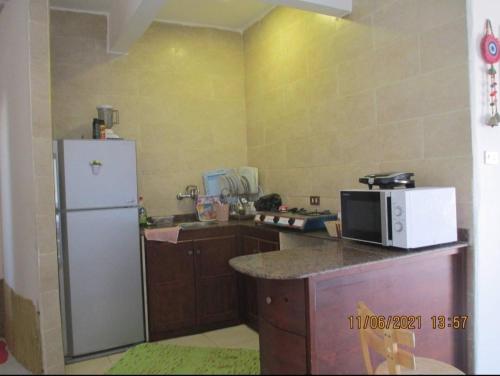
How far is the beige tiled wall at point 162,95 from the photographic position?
12.0 feet

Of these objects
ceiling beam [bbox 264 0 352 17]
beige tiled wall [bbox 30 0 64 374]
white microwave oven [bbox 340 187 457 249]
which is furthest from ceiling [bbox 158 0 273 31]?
white microwave oven [bbox 340 187 457 249]

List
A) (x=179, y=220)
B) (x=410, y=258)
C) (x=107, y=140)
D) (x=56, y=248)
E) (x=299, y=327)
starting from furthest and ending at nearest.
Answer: (x=179, y=220)
(x=107, y=140)
(x=56, y=248)
(x=410, y=258)
(x=299, y=327)

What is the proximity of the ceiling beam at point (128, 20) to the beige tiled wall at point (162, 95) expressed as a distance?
0.17 metres

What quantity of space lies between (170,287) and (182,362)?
8.27ft

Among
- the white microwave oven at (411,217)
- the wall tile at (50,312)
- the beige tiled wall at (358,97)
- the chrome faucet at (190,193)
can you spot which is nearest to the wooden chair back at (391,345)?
the white microwave oven at (411,217)

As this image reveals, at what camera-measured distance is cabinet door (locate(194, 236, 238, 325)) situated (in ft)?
11.3

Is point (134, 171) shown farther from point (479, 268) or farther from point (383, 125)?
point (479, 268)

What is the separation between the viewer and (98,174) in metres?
3.08

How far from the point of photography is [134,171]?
126 inches

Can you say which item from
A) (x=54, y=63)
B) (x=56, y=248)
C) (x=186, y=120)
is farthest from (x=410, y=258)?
(x=54, y=63)

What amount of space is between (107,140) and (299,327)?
6.73 feet

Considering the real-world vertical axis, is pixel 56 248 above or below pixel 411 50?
below

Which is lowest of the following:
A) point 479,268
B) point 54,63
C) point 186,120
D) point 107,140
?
point 479,268

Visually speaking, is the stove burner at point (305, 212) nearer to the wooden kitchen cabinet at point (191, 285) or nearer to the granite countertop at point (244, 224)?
the granite countertop at point (244, 224)
